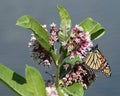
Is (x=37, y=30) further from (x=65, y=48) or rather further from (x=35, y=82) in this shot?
(x=35, y=82)

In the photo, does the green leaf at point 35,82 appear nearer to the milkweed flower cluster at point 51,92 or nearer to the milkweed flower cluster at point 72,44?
the milkweed flower cluster at point 51,92

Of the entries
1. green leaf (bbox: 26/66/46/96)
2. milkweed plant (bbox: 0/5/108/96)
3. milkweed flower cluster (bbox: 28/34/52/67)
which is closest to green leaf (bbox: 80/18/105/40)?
milkweed plant (bbox: 0/5/108/96)

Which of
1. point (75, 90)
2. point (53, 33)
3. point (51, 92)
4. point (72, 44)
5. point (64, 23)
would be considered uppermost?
point (64, 23)

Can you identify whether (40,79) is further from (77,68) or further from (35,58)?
(77,68)

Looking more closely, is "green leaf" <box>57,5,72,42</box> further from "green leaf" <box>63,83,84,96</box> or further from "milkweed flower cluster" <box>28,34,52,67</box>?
"green leaf" <box>63,83,84,96</box>

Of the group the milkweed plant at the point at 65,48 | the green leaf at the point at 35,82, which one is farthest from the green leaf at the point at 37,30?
the green leaf at the point at 35,82

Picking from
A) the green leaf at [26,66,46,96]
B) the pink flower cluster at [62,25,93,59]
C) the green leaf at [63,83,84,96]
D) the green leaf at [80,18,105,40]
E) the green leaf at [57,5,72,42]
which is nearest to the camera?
the green leaf at [26,66,46,96]

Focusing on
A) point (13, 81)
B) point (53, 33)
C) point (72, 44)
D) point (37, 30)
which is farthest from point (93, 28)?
point (13, 81)
